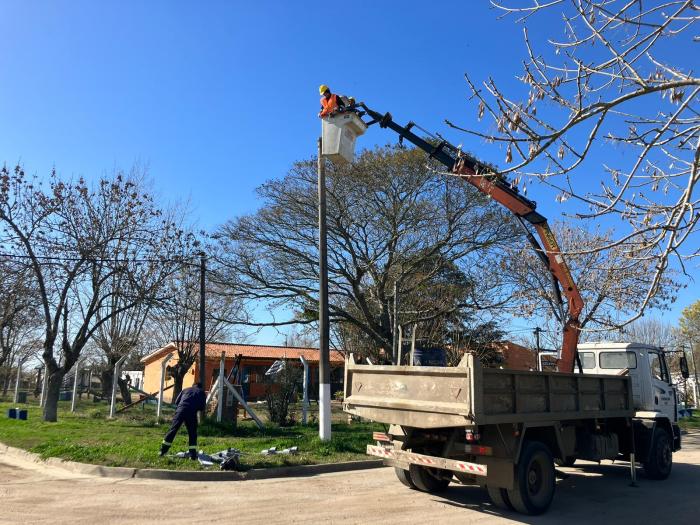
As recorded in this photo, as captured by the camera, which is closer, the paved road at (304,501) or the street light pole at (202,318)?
the paved road at (304,501)

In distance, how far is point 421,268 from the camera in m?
23.8

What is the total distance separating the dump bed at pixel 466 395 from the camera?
7105 millimetres

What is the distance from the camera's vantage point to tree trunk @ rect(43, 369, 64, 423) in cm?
1723

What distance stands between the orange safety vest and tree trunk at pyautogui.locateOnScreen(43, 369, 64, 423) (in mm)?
12943

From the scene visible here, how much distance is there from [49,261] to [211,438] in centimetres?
849

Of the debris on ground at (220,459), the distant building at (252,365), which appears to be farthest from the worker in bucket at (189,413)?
the distant building at (252,365)

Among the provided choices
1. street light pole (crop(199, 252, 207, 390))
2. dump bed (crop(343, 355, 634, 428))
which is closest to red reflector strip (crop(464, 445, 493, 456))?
dump bed (crop(343, 355, 634, 428))

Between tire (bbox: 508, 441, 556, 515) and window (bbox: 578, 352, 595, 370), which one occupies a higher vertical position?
window (bbox: 578, 352, 595, 370)

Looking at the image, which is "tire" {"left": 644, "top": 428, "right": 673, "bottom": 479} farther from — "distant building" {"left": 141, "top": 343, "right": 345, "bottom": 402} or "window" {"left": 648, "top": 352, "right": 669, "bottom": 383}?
"distant building" {"left": 141, "top": 343, "right": 345, "bottom": 402}

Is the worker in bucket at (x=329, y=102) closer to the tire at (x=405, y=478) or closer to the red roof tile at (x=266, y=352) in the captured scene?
the tire at (x=405, y=478)

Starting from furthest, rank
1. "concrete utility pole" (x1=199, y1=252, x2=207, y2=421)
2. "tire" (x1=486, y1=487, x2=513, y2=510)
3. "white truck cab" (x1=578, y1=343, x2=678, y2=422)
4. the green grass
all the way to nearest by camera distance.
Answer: "concrete utility pole" (x1=199, y1=252, x2=207, y2=421), "white truck cab" (x1=578, y1=343, x2=678, y2=422), the green grass, "tire" (x1=486, y1=487, x2=513, y2=510)

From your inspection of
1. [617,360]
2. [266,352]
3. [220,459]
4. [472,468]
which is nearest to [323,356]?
[220,459]

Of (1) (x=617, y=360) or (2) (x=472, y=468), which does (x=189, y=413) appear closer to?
(2) (x=472, y=468)

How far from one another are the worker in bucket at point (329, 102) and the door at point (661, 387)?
8483 mm
